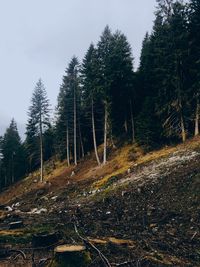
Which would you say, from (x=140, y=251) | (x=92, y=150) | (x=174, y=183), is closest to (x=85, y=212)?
(x=174, y=183)

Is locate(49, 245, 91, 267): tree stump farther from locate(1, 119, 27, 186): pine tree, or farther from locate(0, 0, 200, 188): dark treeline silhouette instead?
locate(1, 119, 27, 186): pine tree

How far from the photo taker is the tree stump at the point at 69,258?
10523 millimetres

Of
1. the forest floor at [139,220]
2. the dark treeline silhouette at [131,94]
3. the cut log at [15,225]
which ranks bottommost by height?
the cut log at [15,225]

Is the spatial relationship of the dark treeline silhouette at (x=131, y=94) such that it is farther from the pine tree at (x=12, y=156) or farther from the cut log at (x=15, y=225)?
the cut log at (x=15, y=225)

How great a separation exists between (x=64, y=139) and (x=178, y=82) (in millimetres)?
30502

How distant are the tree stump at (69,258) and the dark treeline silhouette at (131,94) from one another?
2455cm

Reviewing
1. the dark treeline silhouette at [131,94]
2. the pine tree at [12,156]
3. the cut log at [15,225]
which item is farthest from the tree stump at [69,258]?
the pine tree at [12,156]

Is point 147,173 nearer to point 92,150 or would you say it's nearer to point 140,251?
point 140,251

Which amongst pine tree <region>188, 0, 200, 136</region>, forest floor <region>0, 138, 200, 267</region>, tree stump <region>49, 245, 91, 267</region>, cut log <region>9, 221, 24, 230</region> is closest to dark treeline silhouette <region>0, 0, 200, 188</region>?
pine tree <region>188, 0, 200, 136</region>

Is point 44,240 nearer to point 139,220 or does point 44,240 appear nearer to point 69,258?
point 69,258

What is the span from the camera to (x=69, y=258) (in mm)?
10633

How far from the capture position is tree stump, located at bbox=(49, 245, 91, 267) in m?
10.5

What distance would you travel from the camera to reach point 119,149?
45.2 meters

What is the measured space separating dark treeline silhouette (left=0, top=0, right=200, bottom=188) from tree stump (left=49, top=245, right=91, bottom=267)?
24.6m
